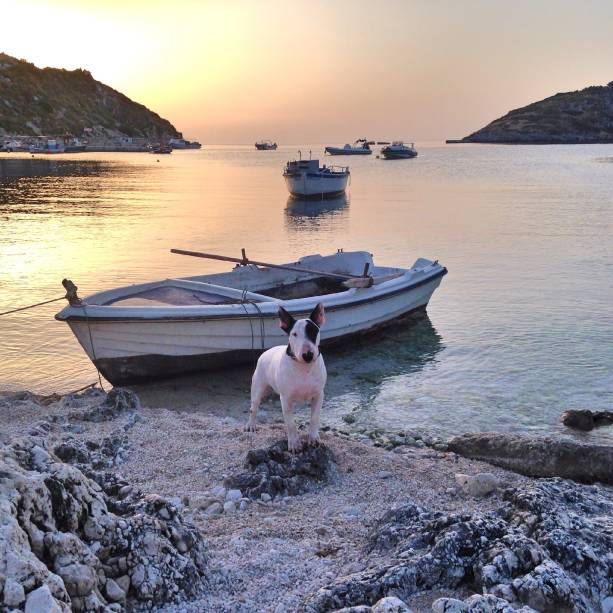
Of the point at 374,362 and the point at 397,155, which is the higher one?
the point at 397,155

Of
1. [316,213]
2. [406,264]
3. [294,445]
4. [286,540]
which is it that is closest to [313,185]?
[316,213]

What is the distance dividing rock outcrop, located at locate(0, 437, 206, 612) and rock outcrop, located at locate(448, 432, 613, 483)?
469cm

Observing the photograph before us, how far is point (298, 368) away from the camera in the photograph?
657cm

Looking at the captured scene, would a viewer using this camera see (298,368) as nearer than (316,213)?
Yes

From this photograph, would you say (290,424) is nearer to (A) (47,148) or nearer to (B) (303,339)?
(B) (303,339)

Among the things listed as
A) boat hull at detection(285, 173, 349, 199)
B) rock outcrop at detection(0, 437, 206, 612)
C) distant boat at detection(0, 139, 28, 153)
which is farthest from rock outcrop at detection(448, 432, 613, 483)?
distant boat at detection(0, 139, 28, 153)

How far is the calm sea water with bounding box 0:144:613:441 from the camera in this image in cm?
1168

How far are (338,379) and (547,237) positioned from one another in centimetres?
2168

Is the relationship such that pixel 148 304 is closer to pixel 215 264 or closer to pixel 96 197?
pixel 215 264

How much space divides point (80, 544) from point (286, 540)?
1.90m

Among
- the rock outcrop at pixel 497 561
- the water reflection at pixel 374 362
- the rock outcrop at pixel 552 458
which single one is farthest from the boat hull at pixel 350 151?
the rock outcrop at pixel 497 561

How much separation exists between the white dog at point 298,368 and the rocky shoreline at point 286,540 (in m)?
0.43

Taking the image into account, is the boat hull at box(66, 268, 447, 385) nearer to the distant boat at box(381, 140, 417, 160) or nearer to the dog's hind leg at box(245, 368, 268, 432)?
the dog's hind leg at box(245, 368, 268, 432)

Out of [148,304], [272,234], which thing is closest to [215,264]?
[272,234]
